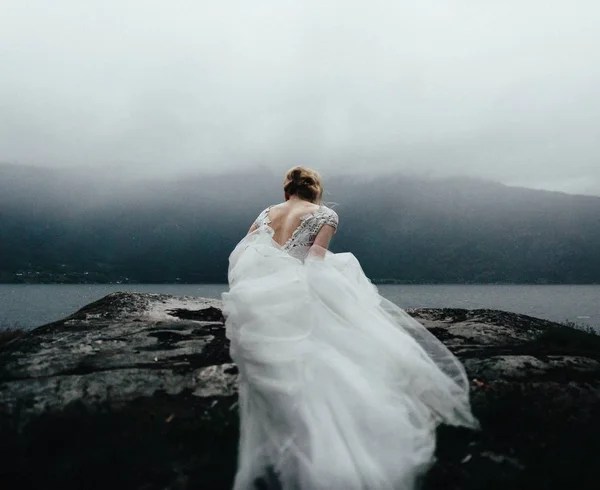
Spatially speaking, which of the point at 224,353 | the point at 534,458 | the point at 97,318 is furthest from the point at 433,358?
the point at 97,318

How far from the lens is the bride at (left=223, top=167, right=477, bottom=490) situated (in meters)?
3.63

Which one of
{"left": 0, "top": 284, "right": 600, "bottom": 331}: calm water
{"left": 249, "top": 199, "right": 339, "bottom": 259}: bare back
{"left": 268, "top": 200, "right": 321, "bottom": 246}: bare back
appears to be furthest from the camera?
{"left": 0, "top": 284, "right": 600, "bottom": 331}: calm water

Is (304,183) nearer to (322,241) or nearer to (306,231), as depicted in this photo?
(306,231)

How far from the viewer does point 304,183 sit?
611cm

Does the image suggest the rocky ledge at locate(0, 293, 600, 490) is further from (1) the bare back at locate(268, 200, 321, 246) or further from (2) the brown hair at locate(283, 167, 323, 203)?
(2) the brown hair at locate(283, 167, 323, 203)

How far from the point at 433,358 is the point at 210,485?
2.48 m

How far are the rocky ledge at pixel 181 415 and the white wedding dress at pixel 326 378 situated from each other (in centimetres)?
23

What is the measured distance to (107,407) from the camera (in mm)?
4336

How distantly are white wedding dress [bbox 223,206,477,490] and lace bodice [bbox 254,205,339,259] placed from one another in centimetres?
1

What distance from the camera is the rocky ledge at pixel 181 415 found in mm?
3758

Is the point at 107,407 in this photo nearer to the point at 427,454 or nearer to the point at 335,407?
the point at 335,407

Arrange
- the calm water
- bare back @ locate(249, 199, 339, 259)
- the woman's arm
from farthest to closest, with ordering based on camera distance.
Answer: the calm water → bare back @ locate(249, 199, 339, 259) → the woman's arm

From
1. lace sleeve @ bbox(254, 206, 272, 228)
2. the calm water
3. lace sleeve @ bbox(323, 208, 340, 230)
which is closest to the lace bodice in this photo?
lace sleeve @ bbox(323, 208, 340, 230)

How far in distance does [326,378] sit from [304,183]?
8.98 ft
